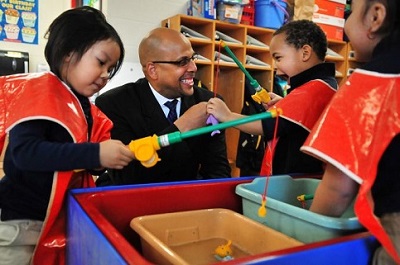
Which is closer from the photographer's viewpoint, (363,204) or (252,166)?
(363,204)

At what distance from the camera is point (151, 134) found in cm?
163

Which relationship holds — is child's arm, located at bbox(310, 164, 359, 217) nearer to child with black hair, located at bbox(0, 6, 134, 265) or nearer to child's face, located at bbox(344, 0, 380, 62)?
child's face, located at bbox(344, 0, 380, 62)

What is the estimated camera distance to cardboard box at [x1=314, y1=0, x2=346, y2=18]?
3361 mm

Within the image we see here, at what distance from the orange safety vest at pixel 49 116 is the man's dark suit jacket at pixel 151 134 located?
A: 58 centimetres

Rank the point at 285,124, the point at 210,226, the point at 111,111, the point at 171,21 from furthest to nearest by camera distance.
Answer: the point at 171,21 → the point at 111,111 → the point at 285,124 → the point at 210,226

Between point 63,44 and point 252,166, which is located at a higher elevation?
point 63,44

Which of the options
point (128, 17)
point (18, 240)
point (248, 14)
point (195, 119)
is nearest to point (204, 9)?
point (248, 14)

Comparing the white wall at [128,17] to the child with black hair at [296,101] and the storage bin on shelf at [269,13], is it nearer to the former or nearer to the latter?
the storage bin on shelf at [269,13]

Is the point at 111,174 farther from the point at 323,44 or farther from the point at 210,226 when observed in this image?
the point at 323,44

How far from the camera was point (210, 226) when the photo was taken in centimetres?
83

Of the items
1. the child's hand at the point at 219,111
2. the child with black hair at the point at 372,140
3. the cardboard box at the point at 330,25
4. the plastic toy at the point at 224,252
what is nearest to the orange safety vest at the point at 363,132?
the child with black hair at the point at 372,140

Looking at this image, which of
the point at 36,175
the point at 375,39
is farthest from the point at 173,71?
the point at 375,39

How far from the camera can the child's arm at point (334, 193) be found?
61 centimetres

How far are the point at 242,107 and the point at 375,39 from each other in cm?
241
